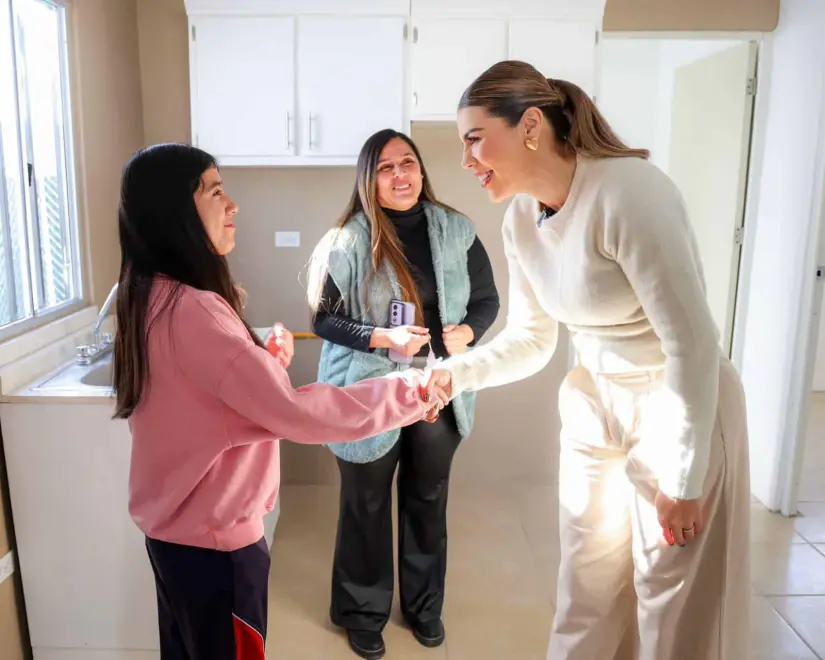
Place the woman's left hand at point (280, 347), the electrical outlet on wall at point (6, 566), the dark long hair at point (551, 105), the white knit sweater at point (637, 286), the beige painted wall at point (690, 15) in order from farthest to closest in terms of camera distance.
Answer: the beige painted wall at point (690, 15)
the electrical outlet on wall at point (6, 566)
the woman's left hand at point (280, 347)
the dark long hair at point (551, 105)
the white knit sweater at point (637, 286)

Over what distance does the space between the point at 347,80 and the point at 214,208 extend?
1655 millimetres

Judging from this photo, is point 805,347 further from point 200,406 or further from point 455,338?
point 200,406

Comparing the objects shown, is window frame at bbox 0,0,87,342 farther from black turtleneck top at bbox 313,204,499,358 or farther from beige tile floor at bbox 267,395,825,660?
beige tile floor at bbox 267,395,825,660

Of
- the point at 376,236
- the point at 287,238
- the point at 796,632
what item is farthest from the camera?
the point at 287,238

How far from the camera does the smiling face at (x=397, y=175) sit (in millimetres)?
2135

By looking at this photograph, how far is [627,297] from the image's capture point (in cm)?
133

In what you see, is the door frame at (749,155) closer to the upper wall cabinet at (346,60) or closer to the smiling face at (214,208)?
the upper wall cabinet at (346,60)

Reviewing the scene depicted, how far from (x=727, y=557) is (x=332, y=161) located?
209cm

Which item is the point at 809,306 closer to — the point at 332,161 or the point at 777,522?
the point at 777,522

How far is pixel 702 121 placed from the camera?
371cm

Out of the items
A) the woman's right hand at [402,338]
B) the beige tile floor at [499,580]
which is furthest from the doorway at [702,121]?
the woman's right hand at [402,338]

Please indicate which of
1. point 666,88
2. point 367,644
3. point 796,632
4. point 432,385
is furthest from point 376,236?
point 666,88

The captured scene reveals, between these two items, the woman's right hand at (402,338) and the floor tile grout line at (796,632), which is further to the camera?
the floor tile grout line at (796,632)

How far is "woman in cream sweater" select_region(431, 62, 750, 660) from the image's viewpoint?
125 centimetres
